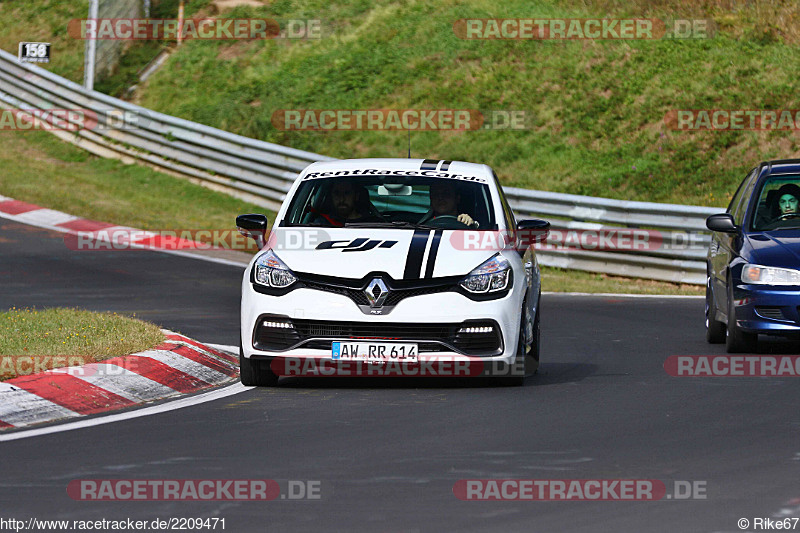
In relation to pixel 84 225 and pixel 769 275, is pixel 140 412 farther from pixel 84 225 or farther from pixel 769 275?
pixel 84 225

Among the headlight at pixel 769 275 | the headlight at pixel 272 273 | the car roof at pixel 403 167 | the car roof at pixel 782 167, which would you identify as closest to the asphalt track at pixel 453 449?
the headlight at pixel 272 273

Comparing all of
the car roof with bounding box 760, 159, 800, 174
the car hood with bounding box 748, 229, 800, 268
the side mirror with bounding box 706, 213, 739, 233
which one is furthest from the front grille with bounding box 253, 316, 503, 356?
the car roof with bounding box 760, 159, 800, 174

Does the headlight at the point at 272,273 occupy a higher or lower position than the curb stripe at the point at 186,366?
higher

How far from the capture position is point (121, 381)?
30.7 ft

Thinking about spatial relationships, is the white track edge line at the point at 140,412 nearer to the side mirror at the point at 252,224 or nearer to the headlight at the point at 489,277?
the side mirror at the point at 252,224

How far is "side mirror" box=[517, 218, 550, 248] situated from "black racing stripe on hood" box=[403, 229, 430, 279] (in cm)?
83

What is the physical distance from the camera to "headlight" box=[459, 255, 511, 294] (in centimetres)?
962

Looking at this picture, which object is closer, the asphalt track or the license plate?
the asphalt track

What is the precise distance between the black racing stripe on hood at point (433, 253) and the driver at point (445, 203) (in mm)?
436

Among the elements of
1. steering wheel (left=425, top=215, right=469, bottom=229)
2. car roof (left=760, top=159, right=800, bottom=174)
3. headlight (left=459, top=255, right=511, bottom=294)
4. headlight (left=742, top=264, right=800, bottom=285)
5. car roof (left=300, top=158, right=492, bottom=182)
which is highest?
car roof (left=760, top=159, right=800, bottom=174)

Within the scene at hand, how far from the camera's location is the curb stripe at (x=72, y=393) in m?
8.71

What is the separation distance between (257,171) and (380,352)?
635 inches

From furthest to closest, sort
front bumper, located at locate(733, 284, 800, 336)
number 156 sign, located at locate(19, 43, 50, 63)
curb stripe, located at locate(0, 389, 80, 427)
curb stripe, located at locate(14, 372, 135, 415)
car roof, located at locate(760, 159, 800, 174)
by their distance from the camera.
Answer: number 156 sign, located at locate(19, 43, 50, 63) < car roof, located at locate(760, 159, 800, 174) < front bumper, located at locate(733, 284, 800, 336) < curb stripe, located at locate(14, 372, 135, 415) < curb stripe, located at locate(0, 389, 80, 427)

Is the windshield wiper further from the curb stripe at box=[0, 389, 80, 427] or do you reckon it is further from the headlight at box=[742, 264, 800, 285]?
the headlight at box=[742, 264, 800, 285]
